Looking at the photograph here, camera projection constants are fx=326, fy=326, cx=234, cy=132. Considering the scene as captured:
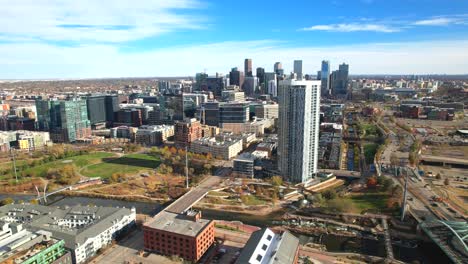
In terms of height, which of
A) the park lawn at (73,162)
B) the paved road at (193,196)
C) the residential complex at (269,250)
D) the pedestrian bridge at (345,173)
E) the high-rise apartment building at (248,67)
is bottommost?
the paved road at (193,196)

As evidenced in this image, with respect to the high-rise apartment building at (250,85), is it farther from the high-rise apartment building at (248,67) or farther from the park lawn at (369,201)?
the park lawn at (369,201)

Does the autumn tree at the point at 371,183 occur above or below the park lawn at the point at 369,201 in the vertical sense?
above

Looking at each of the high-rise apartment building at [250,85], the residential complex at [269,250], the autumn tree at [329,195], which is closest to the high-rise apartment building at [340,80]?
the high-rise apartment building at [250,85]

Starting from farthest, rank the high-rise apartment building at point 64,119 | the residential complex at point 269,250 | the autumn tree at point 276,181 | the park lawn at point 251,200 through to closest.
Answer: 1. the high-rise apartment building at point 64,119
2. the autumn tree at point 276,181
3. the park lawn at point 251,200
4. the residential complex at point 269,250

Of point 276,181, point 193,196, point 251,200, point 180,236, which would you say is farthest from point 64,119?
point 180,236

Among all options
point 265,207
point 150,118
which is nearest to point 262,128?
point 150,118

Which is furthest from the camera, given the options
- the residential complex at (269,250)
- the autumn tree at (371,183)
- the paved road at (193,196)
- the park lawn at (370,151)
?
the park lawn at (370,151)

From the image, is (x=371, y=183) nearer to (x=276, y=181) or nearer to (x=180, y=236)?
(x=276, y=181)
